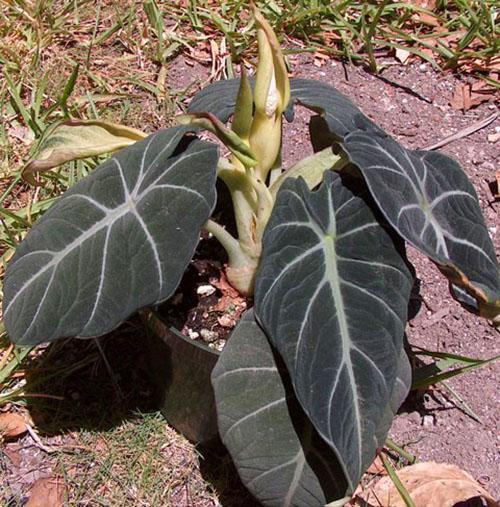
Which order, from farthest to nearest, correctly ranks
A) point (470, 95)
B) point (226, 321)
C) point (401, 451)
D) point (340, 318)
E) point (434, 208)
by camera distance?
point (470, 95)
point (401, 451)
point (226, 321)
point (434, 208)
point (340, 318)

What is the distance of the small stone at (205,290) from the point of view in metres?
1.77

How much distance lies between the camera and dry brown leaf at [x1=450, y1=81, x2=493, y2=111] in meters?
2.68

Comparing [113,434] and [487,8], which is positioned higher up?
[487,8]

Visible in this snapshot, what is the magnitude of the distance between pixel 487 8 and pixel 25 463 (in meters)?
2.11

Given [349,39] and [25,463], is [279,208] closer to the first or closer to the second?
[25,463]

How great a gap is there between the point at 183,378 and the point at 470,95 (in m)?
1.54

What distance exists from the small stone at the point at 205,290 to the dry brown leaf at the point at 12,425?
56 cm

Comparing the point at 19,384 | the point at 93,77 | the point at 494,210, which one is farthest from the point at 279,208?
the point at 93,77

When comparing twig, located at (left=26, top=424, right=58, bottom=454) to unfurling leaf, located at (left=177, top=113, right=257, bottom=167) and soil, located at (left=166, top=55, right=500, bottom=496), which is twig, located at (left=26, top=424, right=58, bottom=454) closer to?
soil, located at (left=166, top=55, right=500, bottom=496)

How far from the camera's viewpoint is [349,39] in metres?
2.79

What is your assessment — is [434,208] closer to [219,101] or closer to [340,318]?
[340,318]

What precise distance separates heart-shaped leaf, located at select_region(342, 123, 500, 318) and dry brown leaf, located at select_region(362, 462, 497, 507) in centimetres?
51

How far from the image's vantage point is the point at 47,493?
183cm

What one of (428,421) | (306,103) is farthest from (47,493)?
(306,103)
